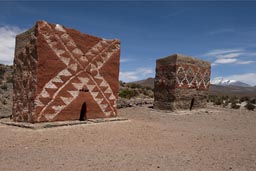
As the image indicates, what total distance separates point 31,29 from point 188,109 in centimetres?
1183

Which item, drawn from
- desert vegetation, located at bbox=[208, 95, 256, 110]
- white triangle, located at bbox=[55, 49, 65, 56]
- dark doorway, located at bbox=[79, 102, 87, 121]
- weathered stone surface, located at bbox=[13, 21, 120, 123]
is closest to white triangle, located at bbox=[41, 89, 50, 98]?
weathered stone surface, located at bbox=[13, 21, 120, 123]

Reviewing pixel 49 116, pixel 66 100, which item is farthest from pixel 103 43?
pixel 49 116

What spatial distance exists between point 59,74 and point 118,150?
4.66 m

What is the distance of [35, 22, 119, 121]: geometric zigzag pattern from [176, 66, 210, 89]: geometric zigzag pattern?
20.7 feet

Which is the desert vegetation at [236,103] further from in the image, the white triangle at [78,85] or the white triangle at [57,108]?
the white triangle at [57,108]

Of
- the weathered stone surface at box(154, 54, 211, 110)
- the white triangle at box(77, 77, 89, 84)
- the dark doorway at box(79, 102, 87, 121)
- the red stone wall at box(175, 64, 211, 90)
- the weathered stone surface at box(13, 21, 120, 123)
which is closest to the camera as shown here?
the weathered stone surface at box(13, 21, 120, 123)

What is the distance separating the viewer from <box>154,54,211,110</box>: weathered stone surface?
57.0 ft

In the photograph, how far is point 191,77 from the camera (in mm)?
18531

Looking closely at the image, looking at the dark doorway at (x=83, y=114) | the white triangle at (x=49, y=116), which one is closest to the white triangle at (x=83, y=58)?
the dark doorway at (x=83, y=114)

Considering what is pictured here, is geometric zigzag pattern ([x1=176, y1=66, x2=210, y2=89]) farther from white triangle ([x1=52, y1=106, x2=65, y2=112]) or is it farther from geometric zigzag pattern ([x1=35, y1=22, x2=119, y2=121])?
white triangle ([x1=52, y1=106, x2=65, y2=112])

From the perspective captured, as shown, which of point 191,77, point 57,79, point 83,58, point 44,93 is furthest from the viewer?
point 191,77

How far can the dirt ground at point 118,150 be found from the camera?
5750 millimetres

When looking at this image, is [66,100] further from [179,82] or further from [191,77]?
[191,77]

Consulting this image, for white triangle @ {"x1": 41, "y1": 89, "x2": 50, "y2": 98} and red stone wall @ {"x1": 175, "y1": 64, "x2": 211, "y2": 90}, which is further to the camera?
red stone wall @ {"x1": 175, "y1": 64, "x2": 211, "y2": 90}
